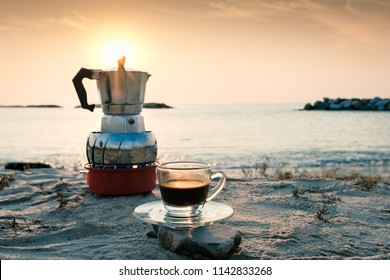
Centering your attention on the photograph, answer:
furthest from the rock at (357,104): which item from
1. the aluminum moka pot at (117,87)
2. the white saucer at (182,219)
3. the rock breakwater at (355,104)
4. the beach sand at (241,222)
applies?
the white saucer at (182,219)

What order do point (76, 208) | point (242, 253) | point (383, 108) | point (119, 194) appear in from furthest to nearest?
1. point (383, 108)
2. point (119, 194)
3. point (76, 208)
4. point (242, 253)

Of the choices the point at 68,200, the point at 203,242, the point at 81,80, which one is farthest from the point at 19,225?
the point at 203,242

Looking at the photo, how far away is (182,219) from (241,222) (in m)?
0.66

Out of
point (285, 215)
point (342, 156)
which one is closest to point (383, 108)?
point (342, 156)

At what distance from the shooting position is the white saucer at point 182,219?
1.75 m

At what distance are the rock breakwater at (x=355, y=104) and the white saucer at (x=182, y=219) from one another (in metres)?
32.2

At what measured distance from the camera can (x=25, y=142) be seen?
11680 mm

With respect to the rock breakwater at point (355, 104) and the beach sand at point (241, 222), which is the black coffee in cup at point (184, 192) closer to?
the beach sand at point (241, 222)

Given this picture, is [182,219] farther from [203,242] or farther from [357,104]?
[357,104]

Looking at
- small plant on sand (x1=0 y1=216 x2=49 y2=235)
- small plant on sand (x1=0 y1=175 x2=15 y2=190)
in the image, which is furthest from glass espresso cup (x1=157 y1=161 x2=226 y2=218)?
small plant on sand (x1=0 y1=175 x2=15 y2=190)

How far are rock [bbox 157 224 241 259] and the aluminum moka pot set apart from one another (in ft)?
4.40

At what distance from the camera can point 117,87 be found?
2.96 meters
